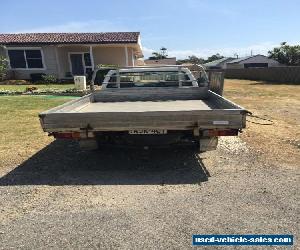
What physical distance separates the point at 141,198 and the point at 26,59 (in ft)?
82.9

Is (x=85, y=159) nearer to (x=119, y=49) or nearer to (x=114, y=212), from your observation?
(x=114, y=212)

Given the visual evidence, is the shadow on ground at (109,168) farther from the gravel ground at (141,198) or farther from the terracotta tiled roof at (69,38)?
the terracotta tiled roof at (69,38)

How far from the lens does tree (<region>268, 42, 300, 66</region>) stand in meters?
50.7

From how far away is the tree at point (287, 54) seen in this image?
50.7m

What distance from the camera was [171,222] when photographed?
3.86 metres

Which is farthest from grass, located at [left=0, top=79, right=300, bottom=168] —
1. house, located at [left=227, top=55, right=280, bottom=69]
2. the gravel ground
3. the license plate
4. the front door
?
house, located at [left=227, top=55, right=280, bottom=69]

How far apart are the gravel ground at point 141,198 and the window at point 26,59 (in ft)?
73.3

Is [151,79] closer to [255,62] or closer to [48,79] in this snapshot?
[48,79]

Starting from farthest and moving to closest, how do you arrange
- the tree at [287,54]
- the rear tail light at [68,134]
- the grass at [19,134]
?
the tree at [287,54] < the grass at [19,134] < the rear tail light at [68,134]

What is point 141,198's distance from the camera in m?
4.58

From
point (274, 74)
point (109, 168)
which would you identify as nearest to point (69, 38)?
point (274, 74)

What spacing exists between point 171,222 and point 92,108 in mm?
3834

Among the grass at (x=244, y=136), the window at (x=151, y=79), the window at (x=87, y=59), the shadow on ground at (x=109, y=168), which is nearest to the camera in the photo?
the shadow on ground at (x=109, y=168)

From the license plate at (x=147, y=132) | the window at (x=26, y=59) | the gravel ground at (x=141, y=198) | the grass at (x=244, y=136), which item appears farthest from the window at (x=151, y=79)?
the window at (x=26, y=59)
